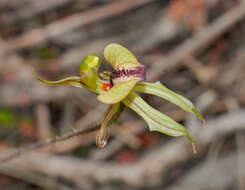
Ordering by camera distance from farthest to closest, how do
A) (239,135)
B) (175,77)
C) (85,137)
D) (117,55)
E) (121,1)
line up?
(121,1) < (175,77) < (85,137) < (239,135) < (117,55)

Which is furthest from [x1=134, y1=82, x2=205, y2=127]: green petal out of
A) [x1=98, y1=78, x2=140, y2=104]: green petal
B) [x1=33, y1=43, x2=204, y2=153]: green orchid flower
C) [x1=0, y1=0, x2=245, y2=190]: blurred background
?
[x1=0, y1=0, x2=245, y2=190]: blurred background

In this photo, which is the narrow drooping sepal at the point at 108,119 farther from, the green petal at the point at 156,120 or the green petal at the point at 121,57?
the green petal at the point at 121,57

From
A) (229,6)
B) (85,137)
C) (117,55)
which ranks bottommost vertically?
(85,137)

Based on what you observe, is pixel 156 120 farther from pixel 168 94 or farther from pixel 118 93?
pixel 118 93

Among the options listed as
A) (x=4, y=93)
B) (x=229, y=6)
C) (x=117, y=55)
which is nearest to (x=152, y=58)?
(x=229, y=6)

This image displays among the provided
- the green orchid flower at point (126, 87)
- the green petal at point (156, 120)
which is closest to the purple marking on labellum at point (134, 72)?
the green orchid flower at point (126, 87)

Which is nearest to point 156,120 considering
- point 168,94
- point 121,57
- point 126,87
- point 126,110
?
point 168,94

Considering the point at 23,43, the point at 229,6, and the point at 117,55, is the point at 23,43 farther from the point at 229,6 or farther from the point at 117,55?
the point at 117,55
